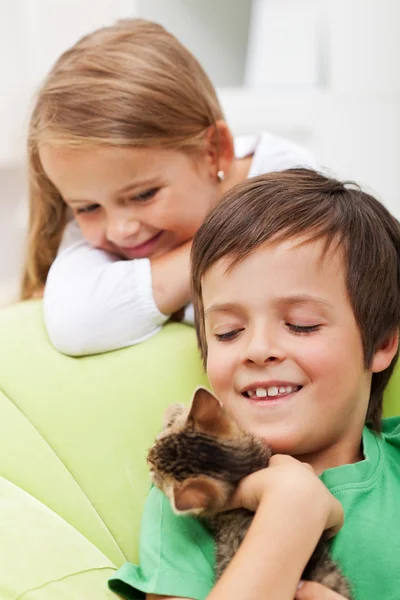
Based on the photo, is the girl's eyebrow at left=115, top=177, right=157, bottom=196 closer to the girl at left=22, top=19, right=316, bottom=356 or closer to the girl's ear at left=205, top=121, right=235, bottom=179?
the girl at left=22, top=19, right=316, bottom=356

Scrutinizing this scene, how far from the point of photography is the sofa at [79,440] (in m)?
1.11

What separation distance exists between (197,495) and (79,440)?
0.52 m

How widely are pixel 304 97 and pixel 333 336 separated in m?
1.88

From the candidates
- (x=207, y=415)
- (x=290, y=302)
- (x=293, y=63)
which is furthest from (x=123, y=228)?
(x=293, y=63)

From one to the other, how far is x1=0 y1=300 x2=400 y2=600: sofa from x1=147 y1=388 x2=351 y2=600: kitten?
200 mm

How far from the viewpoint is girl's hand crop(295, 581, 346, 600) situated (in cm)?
97

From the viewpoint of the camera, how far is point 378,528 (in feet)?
3.69

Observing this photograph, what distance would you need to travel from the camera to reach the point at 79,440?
1393mm

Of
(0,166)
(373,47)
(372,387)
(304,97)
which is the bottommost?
(0,166)

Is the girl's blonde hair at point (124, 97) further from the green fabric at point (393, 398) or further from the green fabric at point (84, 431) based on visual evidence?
the green fabric at point (393, 398)

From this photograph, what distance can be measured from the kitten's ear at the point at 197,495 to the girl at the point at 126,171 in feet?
2.02

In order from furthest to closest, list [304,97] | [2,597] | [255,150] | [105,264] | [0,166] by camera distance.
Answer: [0,166] → [304,97] → [255,150] → [105,264] → [2,597]


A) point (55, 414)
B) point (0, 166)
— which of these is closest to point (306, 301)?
point (55, 414)

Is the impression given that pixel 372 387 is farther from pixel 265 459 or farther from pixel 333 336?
pixel 265 459
